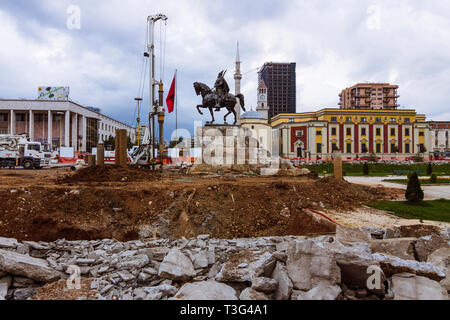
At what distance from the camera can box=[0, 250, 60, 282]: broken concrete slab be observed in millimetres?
4250

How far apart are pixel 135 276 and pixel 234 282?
173 cm

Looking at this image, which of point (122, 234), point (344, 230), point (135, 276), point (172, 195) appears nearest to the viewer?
point (135, 276)

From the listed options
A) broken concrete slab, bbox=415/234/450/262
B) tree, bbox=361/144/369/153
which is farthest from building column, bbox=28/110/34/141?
tree, bbox=361/144/369/153

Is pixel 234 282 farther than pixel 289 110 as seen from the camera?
No

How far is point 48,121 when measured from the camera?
49531mm

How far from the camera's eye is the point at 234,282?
425cm

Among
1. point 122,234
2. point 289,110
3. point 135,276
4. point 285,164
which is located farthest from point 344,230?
point 289,110

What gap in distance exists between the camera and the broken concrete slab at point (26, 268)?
4.25 meters

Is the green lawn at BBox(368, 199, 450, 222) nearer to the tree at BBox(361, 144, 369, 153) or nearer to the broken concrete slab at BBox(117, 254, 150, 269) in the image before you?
the broken concrete slab at BBox(117, 254, 150, 269)

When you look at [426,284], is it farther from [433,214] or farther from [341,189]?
[341,189]

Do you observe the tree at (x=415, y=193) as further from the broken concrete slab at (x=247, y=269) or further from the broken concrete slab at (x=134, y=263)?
the broken concrete slab at (x=134, y=263)

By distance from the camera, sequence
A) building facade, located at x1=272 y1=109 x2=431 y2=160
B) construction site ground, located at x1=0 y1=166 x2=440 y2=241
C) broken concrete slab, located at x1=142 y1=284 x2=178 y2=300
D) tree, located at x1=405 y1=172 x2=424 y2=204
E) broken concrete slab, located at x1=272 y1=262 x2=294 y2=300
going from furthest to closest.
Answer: building facade, located at x1=272 y1=109 x2=431 y2=160 < tree, located at x1=405 y1=172 x2=424 y2=204 < construction site ground, located at x1=0 y1=166 x2=440 y2=241 < broken concrete slab, located at x1=142 y1=284 x2=178 y2=300 < broken concrete slab, located at x1=272 y1=262 x2=294 y2=300

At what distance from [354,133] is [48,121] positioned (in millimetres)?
65044

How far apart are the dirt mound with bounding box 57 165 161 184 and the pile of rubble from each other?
7.53 m
